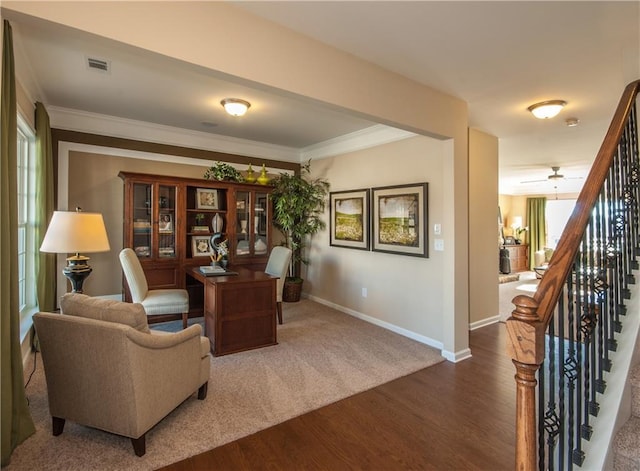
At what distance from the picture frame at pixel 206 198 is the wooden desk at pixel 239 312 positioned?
1398 millimetres

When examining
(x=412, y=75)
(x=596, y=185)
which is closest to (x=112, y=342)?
(x=596, y=185)

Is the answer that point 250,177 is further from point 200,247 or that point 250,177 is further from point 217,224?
point 200,247

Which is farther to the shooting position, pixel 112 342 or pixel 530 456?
pixel 112 342

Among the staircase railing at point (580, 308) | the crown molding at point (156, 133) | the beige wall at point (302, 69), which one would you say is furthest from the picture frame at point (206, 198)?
the staircase railing at point (580, 308)

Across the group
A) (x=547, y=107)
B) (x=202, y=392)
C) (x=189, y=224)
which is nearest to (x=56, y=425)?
(x=202, y=392)

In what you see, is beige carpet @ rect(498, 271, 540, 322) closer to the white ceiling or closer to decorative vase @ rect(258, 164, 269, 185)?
the white ceiling

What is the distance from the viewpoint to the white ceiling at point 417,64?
6.80ft

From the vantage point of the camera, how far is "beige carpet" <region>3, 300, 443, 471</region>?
2.00 meters

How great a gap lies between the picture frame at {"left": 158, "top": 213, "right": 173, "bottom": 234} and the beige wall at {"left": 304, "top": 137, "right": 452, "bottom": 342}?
7.61ft

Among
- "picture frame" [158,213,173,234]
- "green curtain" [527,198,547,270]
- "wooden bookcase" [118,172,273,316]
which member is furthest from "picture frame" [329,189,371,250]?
"green curtain" [527,198,547,270]

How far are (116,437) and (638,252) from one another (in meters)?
3.43

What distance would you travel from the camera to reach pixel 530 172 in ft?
25.0

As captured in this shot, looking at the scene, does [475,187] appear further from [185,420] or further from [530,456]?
[185,420]

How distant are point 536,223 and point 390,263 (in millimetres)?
9145
